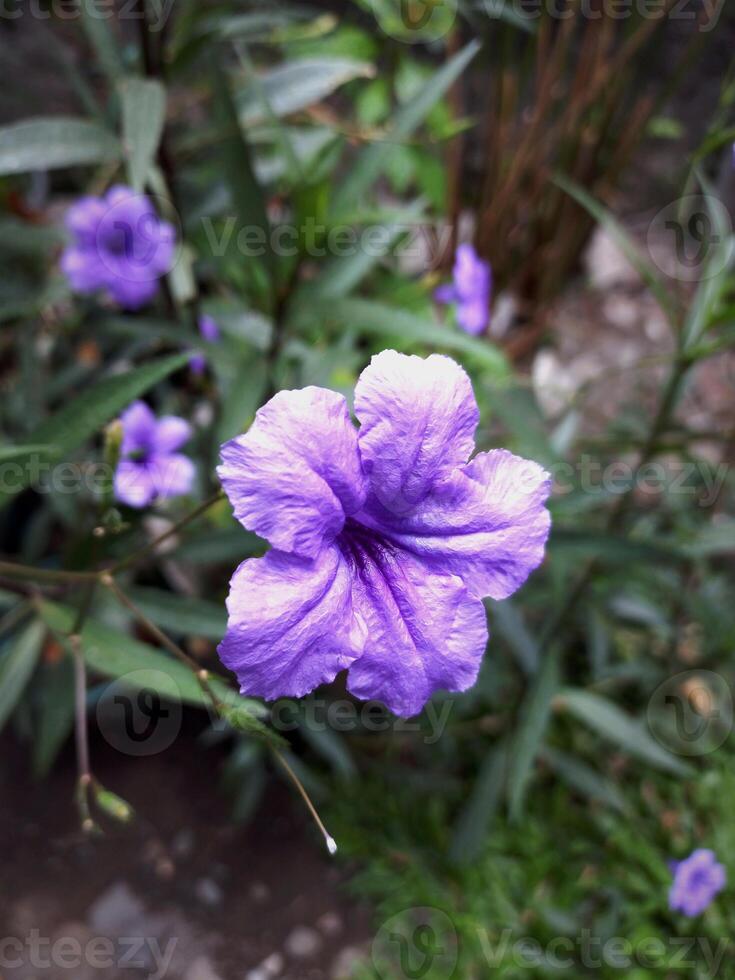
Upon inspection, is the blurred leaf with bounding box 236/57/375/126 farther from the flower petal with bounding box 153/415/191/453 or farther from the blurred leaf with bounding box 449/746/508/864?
the blurred leaf with bounding box 449/746/508/864

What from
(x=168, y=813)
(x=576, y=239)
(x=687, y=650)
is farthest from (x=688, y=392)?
(x=168, y=813)

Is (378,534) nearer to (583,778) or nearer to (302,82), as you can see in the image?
(302,82)

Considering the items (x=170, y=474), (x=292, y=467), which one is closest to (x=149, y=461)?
(x=170, y=474)

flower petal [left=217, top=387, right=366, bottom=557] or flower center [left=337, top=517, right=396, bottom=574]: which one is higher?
flower petal [left=217, top=387, right=366, bottom=557]

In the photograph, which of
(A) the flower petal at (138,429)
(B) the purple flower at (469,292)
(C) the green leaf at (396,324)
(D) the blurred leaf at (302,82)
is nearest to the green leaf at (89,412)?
(A) the flower petal at (138,429)

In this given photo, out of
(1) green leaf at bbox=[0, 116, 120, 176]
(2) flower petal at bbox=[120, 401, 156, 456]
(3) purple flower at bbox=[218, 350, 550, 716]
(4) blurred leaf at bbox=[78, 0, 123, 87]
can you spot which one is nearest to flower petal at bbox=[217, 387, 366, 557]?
(3) purple flower at bbox=[218, 350, 550, 716]

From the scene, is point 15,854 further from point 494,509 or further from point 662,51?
point 662,51

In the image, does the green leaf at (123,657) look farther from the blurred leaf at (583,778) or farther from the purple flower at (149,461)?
the blurred leaf at (583,778)
